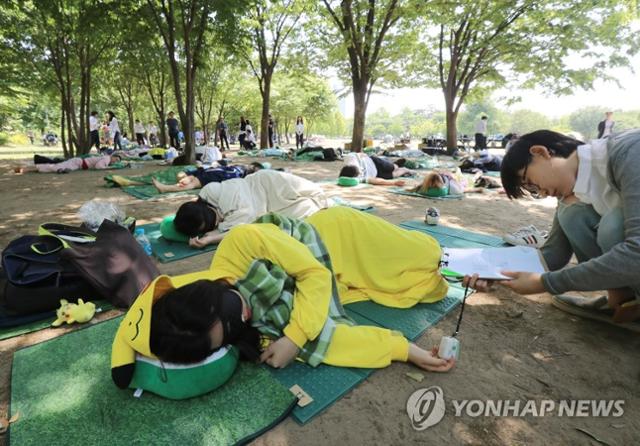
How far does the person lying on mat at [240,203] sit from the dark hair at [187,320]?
201 cm

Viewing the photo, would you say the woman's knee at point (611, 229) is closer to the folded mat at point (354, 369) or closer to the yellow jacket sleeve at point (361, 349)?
the folded mat at point (354, 369)

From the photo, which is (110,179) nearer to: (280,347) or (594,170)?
(280,347)

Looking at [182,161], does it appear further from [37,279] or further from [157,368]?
[157,368]

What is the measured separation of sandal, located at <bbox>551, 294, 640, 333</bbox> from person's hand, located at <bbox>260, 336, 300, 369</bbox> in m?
1.94

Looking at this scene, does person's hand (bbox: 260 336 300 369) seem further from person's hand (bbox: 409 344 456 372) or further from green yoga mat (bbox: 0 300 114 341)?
green yoga mat (bbox: 0 300 114 341)

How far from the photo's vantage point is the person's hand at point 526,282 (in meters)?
1.68

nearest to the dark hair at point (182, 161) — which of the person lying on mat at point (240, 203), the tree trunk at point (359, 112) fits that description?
the tree trunk at point (359, 112)

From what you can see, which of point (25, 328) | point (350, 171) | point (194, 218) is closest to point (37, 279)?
point (25, 328)

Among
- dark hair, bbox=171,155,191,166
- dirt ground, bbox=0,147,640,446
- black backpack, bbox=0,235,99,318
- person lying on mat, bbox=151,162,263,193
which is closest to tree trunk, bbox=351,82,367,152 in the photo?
dark hair, bbox=171,155,191,166

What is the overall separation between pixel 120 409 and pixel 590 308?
2.82m

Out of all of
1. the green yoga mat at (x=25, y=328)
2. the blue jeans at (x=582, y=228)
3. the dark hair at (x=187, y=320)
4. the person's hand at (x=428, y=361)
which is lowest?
the green yoga mat at (x=25, y=328)

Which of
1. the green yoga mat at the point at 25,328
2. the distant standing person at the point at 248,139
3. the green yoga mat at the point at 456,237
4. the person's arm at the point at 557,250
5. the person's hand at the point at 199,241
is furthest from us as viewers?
the distant standing person at the point at 248,139

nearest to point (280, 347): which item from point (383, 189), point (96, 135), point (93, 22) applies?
point (383, 189)

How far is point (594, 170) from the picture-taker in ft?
5.49
